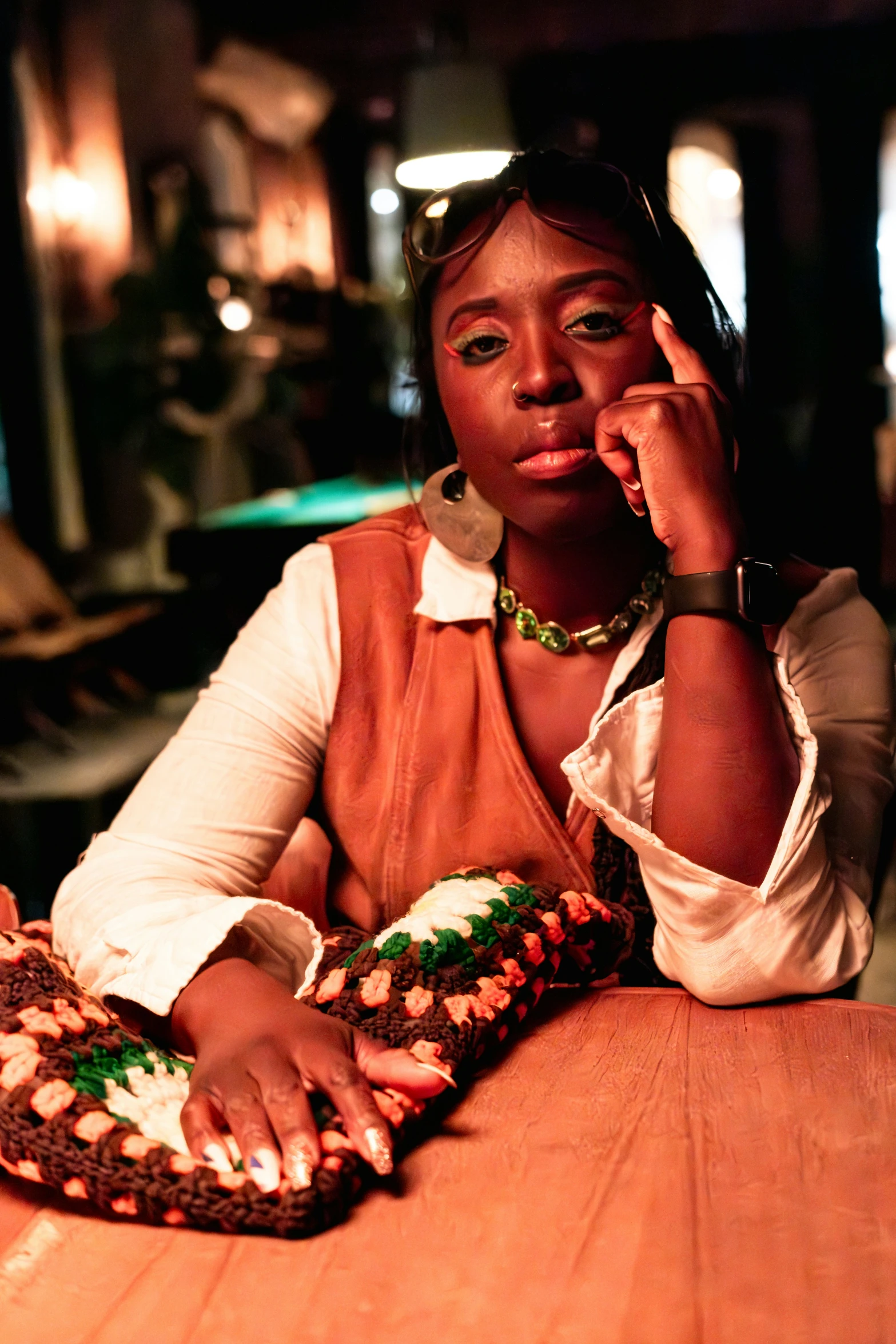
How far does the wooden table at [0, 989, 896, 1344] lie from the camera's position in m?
0.69

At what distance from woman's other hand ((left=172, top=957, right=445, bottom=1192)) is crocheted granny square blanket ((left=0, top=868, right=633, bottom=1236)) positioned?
1cm

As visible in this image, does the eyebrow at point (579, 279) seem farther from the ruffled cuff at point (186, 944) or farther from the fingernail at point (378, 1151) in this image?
the fingernail at point (378, 1151)

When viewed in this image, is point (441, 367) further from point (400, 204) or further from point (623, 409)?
point (400, 204)

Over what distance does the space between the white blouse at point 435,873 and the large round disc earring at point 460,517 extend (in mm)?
23

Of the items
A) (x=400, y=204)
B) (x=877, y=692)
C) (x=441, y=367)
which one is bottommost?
(x=877, y=692)

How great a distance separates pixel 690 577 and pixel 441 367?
0.41 metres

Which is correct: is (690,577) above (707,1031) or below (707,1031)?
above

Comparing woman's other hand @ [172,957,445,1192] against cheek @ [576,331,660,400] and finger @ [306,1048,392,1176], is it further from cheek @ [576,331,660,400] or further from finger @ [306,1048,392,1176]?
cheek @ [576,331,660,400]

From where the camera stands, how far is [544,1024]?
1093mm

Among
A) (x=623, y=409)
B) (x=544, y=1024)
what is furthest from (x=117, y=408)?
(x=544, y=1024)

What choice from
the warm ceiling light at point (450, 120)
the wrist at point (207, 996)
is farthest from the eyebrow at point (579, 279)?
the warm ceiling light at point (450, 120)

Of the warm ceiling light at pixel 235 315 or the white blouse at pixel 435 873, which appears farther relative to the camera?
the warm ceiling light at pixel 235 315

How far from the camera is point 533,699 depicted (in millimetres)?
1465

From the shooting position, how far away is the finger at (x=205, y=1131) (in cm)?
83
